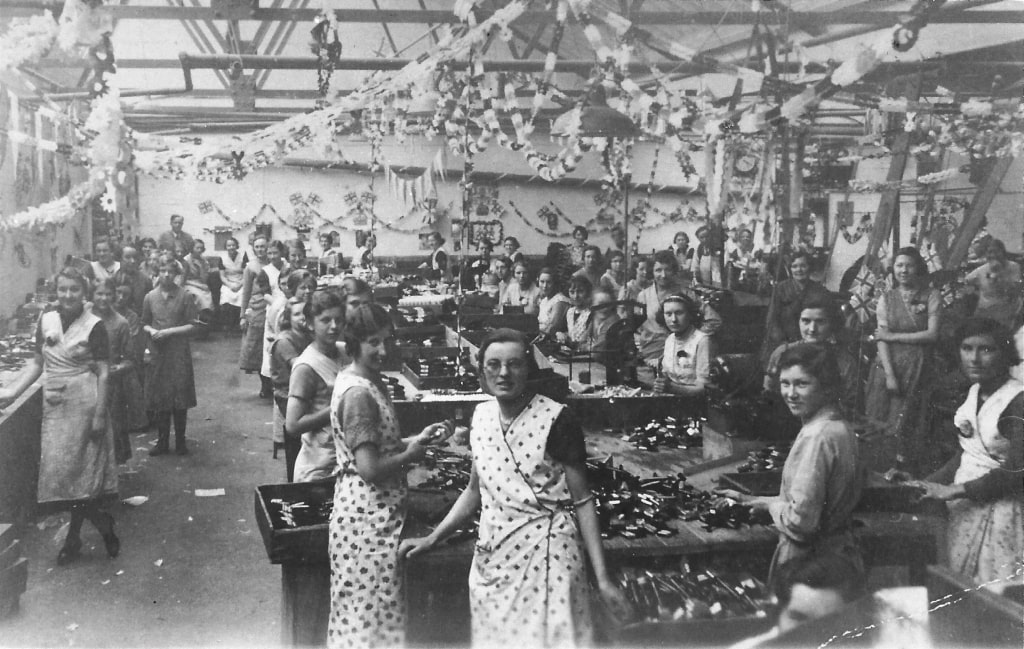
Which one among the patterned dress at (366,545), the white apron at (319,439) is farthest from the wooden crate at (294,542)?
the white apron at (319,439)

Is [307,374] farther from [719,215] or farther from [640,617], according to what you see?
[719,215]

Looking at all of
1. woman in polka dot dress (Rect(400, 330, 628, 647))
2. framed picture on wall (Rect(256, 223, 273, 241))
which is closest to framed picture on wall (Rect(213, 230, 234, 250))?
framed picture on wall (Rect(256, 223, 273, 241))

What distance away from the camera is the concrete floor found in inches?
162

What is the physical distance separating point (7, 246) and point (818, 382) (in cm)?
506

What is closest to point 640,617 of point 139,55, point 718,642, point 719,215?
point 718,642

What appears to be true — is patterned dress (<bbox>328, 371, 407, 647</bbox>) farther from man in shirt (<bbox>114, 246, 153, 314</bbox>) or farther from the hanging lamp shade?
man in shirt (<bbox>114, 246, 153, 314</bbox>)

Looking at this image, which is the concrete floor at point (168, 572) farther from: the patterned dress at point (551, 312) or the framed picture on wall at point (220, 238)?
the framed picture on wall at point (220, 238)

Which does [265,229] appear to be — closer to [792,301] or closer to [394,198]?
[394,198]

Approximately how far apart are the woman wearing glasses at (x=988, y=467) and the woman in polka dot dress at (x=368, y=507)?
7.09 ft

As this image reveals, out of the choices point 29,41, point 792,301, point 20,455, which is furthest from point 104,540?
point 792,301

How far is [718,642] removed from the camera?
10.1 feet

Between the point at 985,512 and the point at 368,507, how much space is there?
252 cm

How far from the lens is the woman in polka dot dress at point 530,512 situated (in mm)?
2709

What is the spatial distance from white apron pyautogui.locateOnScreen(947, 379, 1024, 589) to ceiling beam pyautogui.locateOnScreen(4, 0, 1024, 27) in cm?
243
